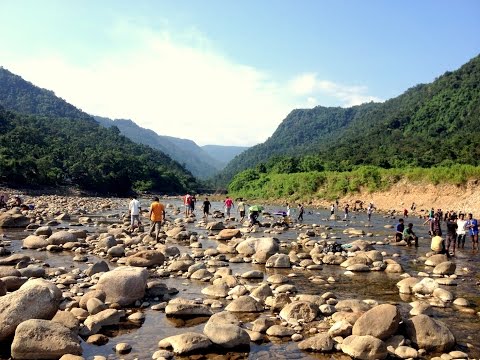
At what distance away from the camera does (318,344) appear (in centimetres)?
898

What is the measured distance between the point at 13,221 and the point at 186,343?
81.0ft

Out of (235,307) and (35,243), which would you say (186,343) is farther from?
(35,243)

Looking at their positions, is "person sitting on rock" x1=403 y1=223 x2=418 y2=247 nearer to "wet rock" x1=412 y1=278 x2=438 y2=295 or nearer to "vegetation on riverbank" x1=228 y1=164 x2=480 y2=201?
"wet rock" x1=412 y1=278 x2=438 y2=295

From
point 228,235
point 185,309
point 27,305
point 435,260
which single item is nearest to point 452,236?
point 435,260

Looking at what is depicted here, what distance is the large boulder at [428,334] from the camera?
9.12 m

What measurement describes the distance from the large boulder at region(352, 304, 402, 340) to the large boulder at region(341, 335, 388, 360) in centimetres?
46

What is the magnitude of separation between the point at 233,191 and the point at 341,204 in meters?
56.0

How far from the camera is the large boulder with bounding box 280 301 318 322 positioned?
10773 mm

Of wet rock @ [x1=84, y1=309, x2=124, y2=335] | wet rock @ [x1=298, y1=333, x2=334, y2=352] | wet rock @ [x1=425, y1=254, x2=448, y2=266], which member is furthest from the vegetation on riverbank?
wet rock @ [x1=84, y1=309, x2=124, y2=335]

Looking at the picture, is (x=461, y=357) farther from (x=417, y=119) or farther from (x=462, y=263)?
(x=417, y=119)

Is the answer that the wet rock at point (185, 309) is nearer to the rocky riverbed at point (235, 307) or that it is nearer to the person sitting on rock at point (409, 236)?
the rocky riverbed at point (235, 307)

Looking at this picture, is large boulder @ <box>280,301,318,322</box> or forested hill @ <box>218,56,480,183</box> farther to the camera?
forested hill @ <box>218,56,480,183</box>

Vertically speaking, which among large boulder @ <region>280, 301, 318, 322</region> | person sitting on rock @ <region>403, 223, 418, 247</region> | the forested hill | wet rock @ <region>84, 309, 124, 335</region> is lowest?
wet rock @ <region>84, 309, 124, 335</region>

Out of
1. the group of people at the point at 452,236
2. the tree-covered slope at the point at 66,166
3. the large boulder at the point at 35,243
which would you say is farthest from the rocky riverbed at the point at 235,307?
the tree-covered slope at the point at 66,166
